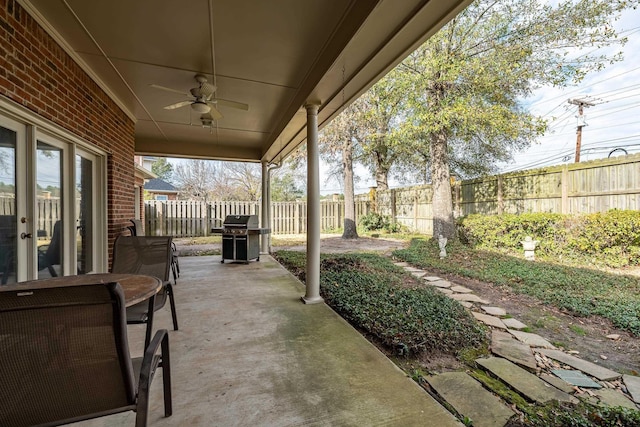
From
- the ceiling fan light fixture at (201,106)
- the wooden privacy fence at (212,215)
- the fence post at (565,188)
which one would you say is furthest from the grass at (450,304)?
the wooden privacy fence at (212,215)

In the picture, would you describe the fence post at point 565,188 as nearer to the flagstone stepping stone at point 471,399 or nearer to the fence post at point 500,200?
the fence post at point 500,200

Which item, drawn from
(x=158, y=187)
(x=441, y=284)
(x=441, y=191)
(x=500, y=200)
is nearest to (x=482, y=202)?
(x=500, y=200)

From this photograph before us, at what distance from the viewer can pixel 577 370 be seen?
2174 millimetres

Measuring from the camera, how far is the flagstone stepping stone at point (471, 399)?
160 centimetres

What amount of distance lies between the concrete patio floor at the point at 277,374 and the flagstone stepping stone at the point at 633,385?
138 centimetres

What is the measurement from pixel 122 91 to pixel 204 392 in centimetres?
376

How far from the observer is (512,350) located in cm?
244

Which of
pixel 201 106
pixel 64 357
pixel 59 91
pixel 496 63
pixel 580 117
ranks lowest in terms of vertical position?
pixel 64 357

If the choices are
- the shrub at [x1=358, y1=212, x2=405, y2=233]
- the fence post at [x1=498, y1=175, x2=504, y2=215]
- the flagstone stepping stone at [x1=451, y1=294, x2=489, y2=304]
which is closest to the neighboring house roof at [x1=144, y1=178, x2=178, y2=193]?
the shrub at [x1=358, y1=212, x2=405, y2=233]

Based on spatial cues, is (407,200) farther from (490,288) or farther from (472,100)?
(490,288)

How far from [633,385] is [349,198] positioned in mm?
9039

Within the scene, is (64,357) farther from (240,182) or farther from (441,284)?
(240,182)

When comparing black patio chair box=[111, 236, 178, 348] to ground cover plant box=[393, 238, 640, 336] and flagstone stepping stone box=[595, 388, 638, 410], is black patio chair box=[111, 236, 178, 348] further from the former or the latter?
ground cover plant box=[393, 238, 640, 336]

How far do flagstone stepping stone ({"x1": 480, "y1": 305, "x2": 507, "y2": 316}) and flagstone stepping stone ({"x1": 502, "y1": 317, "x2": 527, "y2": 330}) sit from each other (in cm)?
15
